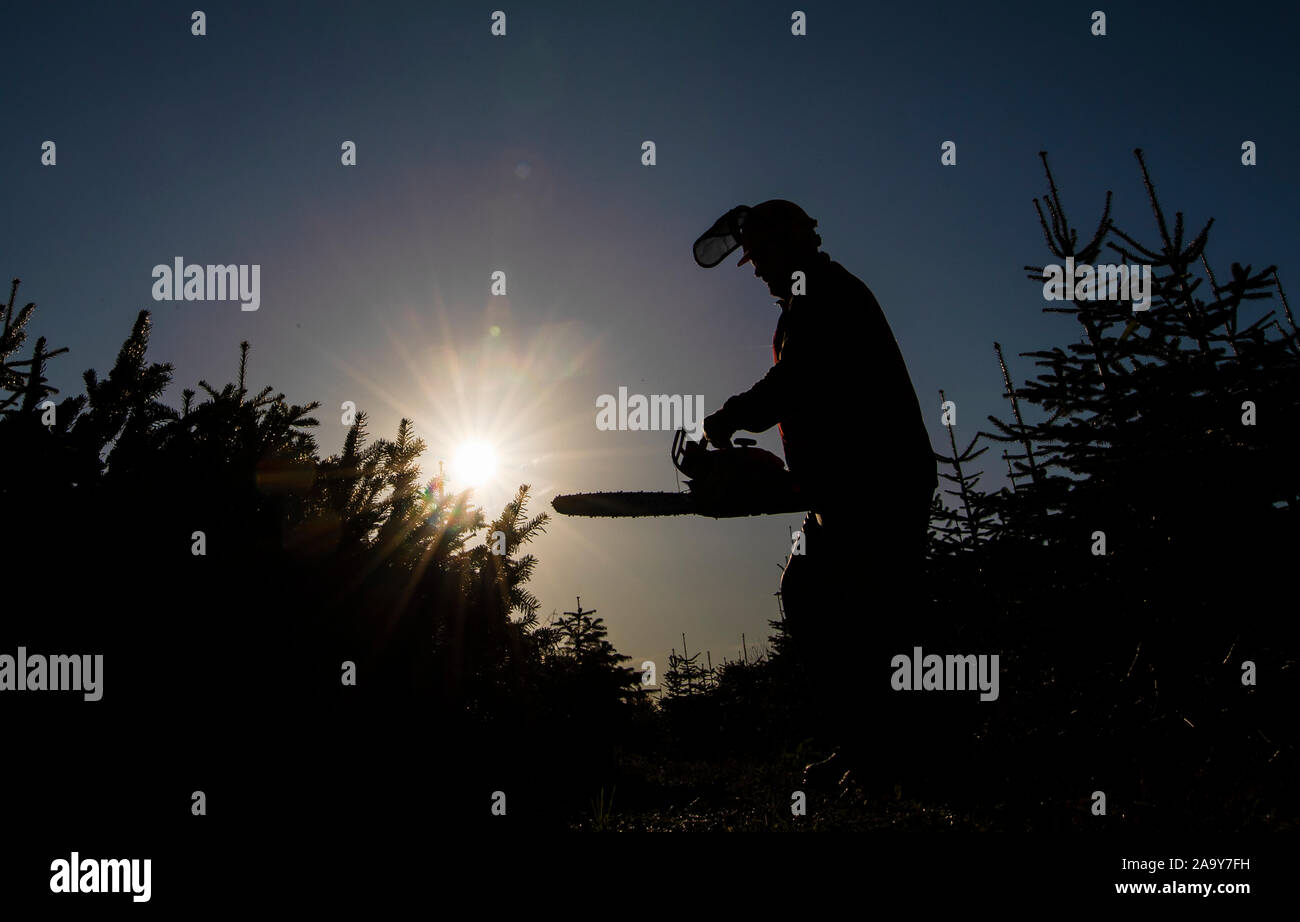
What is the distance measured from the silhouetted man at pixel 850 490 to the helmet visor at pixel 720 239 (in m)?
0.81

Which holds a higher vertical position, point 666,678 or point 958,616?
point 958,616

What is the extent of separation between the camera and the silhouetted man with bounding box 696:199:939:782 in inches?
159

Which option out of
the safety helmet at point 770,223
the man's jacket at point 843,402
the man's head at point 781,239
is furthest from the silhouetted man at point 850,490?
the safety helmet at point 770,223

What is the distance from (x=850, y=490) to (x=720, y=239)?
2.22 metres

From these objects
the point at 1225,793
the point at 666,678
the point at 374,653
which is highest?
the point at 374,653

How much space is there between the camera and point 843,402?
4207 millimetres

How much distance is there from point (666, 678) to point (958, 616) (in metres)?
18.7
